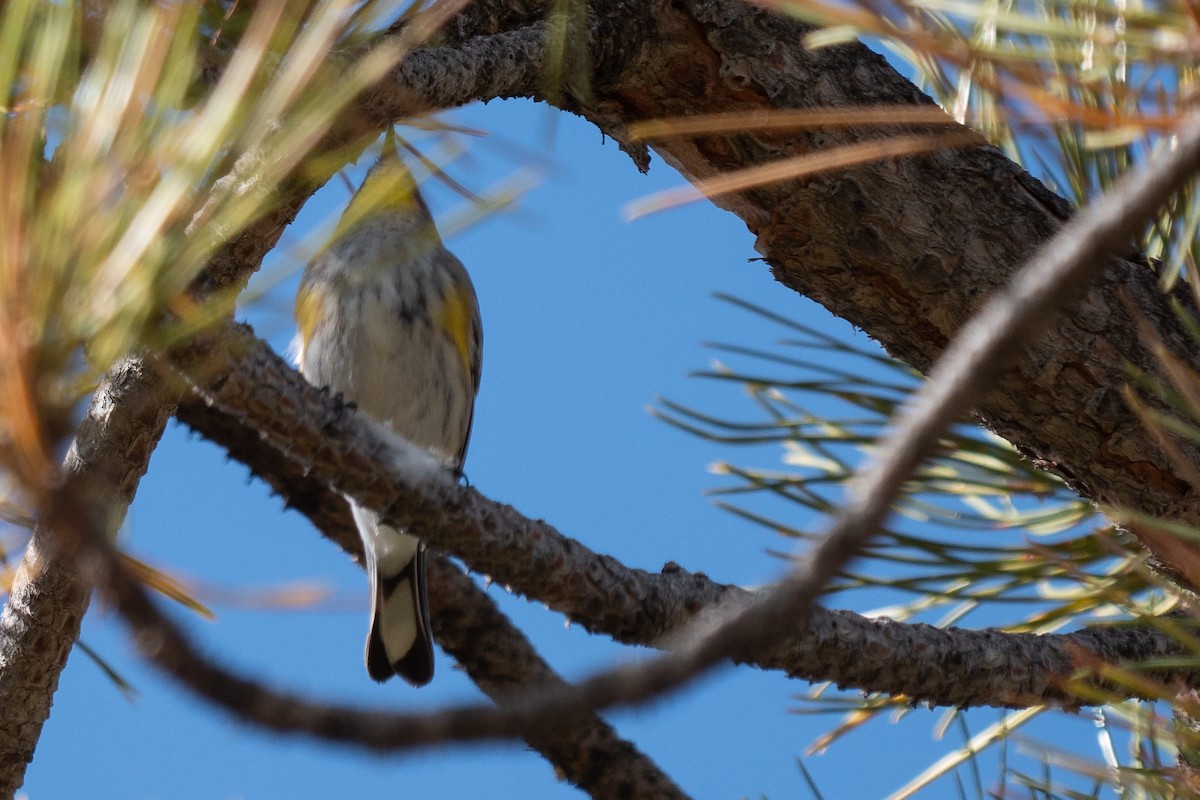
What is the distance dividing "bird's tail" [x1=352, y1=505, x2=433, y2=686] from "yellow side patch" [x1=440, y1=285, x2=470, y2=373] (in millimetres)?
557

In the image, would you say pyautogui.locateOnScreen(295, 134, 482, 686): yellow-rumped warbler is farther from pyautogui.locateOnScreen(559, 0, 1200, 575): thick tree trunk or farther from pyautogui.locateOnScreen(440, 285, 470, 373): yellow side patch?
pyautogui.locateOnScreen(559, 0, 1200, 575): thick tree trunk

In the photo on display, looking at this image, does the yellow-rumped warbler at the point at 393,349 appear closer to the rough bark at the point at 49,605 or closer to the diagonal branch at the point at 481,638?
the diagonal branch at the point at 481,638

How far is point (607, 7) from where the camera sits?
79.9 inches

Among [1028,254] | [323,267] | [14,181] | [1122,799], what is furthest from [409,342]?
[14,181]

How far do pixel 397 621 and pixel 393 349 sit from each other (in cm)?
79

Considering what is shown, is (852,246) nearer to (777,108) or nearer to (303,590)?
(777,108)

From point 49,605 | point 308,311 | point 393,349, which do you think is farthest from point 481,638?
point 308,311

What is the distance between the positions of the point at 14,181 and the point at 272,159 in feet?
0.62

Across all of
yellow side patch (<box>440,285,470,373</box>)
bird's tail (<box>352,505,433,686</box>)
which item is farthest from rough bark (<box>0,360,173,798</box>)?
yellow side patch (<box>440,285,470,373</box>)

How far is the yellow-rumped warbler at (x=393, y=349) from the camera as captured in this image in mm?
3486

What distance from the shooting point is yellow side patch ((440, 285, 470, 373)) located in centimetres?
363

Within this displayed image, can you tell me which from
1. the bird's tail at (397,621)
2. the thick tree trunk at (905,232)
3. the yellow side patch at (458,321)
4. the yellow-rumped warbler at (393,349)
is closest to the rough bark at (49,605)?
the thick tree trunk at (905,232)

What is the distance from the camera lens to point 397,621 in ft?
12.2

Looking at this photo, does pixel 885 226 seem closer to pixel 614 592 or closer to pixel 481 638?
pixel 614 592
